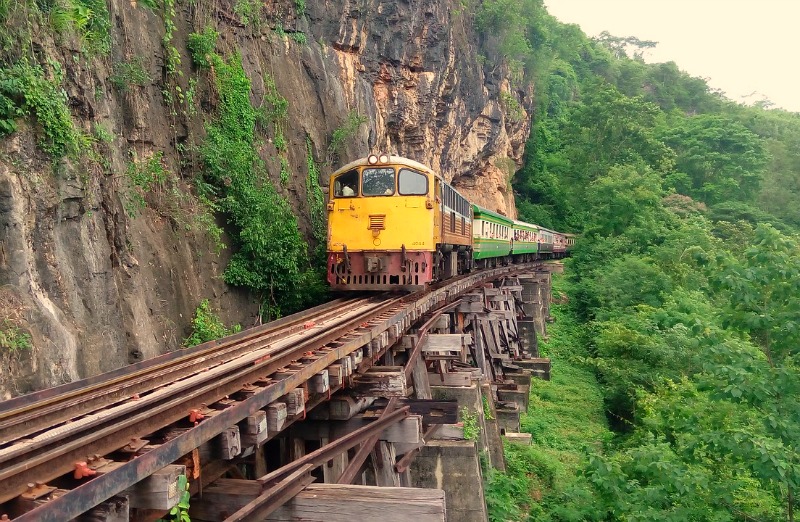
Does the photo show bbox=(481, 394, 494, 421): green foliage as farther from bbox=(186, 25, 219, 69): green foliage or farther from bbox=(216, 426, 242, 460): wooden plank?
bbox=(186, 25, 219, 69): green foliage

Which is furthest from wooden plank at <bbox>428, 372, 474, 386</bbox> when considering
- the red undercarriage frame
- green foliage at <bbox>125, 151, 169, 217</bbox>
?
green foliage at <bbox>125, 151, 169, 217</bbox>

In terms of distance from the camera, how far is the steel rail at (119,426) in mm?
2406

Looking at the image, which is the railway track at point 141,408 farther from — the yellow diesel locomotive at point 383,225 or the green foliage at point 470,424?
the yellow diesel locomotive at point 383,225

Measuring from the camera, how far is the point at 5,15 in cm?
586

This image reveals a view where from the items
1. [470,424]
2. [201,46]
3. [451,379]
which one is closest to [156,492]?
[470,424]

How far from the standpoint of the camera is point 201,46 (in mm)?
10461

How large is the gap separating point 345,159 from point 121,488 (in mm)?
14104

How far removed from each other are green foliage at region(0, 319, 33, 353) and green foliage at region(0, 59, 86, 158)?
2.01 meters

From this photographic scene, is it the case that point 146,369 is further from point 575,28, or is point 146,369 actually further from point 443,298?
point 575,28

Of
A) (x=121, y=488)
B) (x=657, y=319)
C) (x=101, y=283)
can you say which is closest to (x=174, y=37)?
(x=101, y=283)

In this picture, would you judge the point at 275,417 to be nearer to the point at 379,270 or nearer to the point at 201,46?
the point at 379,270

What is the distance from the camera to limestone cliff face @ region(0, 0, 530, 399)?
225 inches

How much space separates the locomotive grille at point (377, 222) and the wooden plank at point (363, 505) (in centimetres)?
787

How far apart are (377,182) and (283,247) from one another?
229 centimetres
